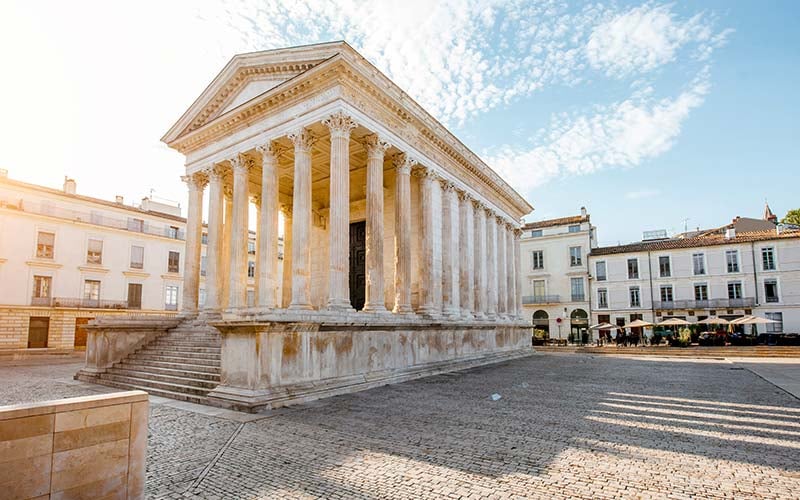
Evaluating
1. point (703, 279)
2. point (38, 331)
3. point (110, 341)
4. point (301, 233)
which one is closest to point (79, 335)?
point (38, 331)

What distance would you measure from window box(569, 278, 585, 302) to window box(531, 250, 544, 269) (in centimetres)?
325

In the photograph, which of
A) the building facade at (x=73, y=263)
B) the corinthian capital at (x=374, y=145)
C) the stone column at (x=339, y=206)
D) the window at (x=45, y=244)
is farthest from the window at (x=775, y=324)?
the window at (x=45, y=244)

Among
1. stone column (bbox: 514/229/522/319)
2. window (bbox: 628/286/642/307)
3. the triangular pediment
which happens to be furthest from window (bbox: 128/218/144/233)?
window (bbox: 628/286/642/307)

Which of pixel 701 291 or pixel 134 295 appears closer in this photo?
pixel 134 295

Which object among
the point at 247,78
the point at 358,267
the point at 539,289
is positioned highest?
the point at 247,78

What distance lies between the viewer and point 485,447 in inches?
241

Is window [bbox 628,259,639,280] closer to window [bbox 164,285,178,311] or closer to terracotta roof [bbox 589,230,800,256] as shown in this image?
terracotta roof [bbox 589,230,800,256]

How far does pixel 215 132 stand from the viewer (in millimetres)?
17125

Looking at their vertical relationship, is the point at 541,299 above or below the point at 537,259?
below

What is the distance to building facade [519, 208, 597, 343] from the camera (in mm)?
43912

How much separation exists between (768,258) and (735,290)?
3406 mm

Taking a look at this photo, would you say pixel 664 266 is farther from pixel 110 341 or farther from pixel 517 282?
pixel 110 341

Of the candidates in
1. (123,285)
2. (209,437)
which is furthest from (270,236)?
(123,285)

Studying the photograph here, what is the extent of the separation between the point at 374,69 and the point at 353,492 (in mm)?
12346
